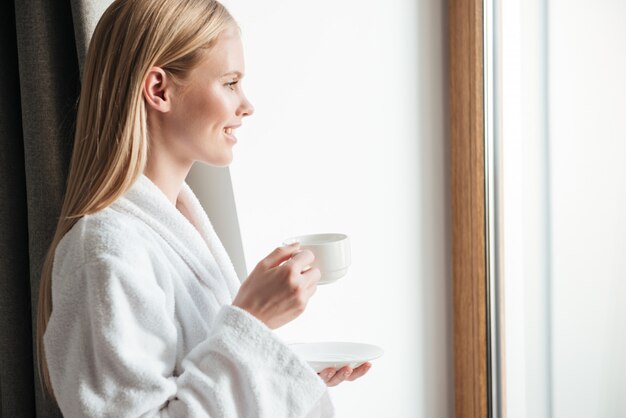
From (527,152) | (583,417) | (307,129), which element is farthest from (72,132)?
(583,417)

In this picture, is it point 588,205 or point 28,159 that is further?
point 588,205

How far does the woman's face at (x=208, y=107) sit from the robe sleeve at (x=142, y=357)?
24 centimetres

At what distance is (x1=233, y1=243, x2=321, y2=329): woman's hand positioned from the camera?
106 cm

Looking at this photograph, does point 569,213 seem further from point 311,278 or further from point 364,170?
point 311,278

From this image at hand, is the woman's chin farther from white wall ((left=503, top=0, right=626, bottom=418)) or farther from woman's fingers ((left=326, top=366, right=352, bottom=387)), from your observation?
white wall ((left=503, top=0, right=626, bottom=418))

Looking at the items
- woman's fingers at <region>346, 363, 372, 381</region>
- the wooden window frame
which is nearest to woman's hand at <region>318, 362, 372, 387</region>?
woman's fingers at <region>346, 363, 372, 381</region>

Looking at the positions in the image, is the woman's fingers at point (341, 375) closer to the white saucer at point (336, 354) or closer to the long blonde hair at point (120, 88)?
the white saucer at point (336, 354)

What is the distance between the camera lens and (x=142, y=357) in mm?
964

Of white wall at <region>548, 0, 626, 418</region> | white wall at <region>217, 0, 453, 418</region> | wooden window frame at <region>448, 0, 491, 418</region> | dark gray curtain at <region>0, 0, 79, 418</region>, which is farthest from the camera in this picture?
wooden window frame at <region>448, 0, 491, 418</region>

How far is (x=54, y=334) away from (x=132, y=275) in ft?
0.44

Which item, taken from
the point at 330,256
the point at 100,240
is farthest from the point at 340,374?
the point at 100,240

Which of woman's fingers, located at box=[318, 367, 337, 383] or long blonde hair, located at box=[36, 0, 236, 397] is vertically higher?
long blonde hair, located at box=[36, 0, 236, 397]

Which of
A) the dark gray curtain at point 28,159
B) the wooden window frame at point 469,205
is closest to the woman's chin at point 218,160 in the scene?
the dark gray curtain at point 28,159

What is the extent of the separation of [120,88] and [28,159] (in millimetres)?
341
